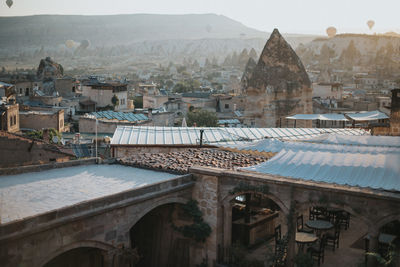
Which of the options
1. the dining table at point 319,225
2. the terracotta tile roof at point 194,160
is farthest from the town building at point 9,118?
the dining table at point 319,225

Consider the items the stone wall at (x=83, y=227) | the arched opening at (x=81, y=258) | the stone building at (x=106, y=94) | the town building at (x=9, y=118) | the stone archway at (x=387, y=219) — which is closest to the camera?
the stone wall at (x=83, y=227)

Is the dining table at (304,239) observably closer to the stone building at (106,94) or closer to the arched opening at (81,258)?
the arched opening at (81,258)

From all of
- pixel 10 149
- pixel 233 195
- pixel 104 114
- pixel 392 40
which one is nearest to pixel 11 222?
pixel 233 195

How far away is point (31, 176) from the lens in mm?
11883

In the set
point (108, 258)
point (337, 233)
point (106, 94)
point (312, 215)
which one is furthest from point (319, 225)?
point (106, 94)

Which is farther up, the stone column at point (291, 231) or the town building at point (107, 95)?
the town building at point (107, 95)

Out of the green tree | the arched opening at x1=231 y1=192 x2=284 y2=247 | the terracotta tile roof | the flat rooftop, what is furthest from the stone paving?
the green tree

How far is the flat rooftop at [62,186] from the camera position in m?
9.38

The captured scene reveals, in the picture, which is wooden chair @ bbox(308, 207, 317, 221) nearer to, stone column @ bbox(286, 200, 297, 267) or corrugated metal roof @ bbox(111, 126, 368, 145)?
stone column @ bbox(286, 200, 297, 267)

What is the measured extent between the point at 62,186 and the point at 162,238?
10.0 feet

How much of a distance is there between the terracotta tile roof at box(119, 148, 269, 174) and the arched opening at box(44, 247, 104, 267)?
10.4 feet

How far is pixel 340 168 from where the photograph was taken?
11312 mm

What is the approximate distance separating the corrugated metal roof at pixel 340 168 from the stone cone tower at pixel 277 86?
12.0 metres

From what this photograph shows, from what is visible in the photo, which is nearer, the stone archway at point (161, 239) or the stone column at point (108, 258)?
the stone column at point (108, 258)
